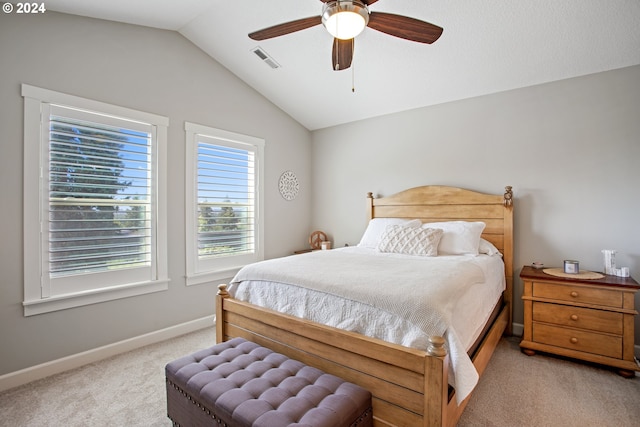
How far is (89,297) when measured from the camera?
2531 mm

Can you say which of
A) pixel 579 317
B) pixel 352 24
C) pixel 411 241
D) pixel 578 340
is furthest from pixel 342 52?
pixel 578 340

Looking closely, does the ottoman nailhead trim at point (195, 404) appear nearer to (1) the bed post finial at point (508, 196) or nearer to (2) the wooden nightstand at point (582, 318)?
(2) the wooden nightstand at point (582, 318)

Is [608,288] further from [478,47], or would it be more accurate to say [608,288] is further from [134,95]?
[134,95]

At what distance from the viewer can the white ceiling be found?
7.60ft

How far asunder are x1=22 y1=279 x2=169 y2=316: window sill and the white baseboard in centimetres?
40

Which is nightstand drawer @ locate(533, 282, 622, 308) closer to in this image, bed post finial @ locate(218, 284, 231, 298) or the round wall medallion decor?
bed post finial @ locate(218, 284, 231, 298)

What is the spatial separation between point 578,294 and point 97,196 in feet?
13.2

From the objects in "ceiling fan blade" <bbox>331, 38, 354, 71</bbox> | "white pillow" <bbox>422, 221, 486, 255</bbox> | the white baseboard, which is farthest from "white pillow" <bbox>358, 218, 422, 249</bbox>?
the white baseboard

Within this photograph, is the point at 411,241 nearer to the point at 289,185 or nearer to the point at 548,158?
the point at 548,158

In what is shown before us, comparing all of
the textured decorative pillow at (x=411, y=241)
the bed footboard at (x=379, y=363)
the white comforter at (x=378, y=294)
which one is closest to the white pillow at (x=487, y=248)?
the textured decorative pillow at (x=411, y=241)

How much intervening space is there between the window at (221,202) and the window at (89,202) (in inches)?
12.4

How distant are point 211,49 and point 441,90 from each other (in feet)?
8.39

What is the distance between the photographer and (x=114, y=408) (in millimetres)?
→ 1937

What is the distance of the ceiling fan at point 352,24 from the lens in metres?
1.61
